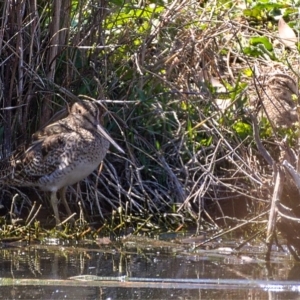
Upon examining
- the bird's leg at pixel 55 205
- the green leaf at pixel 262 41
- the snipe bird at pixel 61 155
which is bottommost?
the bird's leg at pixel 55 205

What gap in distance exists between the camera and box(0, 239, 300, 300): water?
482cm

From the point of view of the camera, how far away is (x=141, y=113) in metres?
7.09

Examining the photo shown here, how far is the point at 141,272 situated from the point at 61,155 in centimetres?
161

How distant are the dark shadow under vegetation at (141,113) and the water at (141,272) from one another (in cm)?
39

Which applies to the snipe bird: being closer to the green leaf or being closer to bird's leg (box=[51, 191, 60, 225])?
bird's leg (box=[51, 191, 60, 225])

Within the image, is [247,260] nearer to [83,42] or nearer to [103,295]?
[103,295]

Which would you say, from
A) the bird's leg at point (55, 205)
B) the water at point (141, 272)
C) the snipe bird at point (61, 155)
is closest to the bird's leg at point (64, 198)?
the snipe bird at point (61, 155)

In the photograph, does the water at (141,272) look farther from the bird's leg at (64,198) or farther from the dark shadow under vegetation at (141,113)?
the bird's leg at (64,198)

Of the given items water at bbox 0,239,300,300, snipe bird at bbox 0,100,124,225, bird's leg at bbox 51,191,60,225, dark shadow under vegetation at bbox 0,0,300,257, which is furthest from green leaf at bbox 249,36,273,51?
water at bbox 0,239,300,300

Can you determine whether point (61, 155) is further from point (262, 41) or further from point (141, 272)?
point (262, 41)

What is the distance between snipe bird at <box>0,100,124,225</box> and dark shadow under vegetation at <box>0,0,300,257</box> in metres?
0.13

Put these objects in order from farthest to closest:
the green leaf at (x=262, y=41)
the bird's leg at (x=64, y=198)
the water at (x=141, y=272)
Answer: the green leaf at (x=262, y=41), the bird's leg at (x=64, y=198), the water at (x=141, y=272)

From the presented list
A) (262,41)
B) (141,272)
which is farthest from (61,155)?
(262,41)

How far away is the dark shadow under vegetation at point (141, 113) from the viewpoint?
21.4 feet
